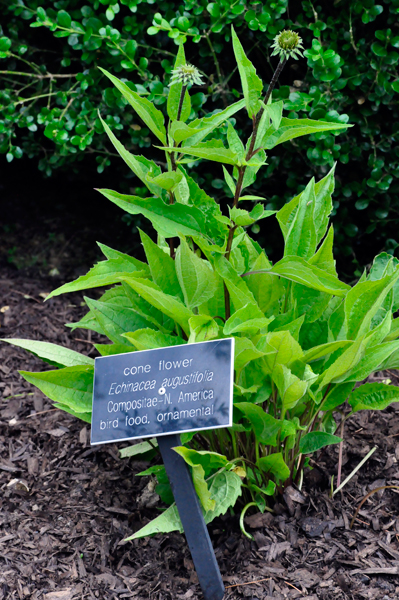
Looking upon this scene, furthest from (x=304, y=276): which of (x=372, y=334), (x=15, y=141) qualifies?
(x=15, y=141)

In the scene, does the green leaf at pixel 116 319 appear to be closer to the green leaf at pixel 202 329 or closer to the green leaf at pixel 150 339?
the green leaf at pixel 150 339

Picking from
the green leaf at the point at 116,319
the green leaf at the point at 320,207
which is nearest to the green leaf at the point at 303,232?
the green leaf at the point at 320,207

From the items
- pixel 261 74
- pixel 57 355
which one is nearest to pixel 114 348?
pixel 57 355

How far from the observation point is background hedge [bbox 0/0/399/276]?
255 cm

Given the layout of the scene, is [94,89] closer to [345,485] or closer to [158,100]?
[158,100]

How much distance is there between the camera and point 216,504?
62.4 inches

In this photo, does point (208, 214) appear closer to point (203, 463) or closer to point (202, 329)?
point (202, 329)

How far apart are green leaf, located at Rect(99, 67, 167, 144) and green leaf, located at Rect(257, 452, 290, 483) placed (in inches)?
35.6

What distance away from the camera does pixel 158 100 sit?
2.69 meters

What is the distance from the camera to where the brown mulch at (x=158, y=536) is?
166 cm

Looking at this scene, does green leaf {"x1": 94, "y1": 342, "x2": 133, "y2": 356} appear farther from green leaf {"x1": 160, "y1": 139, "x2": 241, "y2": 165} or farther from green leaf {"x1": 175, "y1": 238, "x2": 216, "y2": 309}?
green leaf {"x1": 160, "y1": 139, "x2": 241, "y2": 165}

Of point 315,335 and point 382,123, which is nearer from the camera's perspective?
point 315,335

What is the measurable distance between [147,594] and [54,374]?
2.16 feet

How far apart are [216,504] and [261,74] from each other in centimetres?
213
